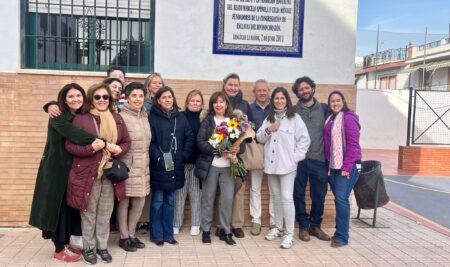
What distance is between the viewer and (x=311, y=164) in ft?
17.3

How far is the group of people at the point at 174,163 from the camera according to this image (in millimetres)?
4160

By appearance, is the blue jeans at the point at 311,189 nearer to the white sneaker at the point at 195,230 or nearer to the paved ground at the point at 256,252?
the paved ground at the point at 256,252

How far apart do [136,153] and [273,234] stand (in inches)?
80.7

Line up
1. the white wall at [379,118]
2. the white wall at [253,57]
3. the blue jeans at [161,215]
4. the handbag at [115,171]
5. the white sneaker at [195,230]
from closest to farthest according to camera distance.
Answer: the handbag at [115,171] < the blue jeans at [161,215] < the white sneaker at [195,230] < the white wall at [253,57] < the white wall at [379,118]

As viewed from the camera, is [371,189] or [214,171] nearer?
[214,171]

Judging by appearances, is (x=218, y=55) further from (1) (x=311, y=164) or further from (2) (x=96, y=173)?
(2) (x=96, y=173)

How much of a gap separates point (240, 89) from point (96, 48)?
6.65 ft

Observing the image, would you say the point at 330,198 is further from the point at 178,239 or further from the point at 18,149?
the point at 18,149

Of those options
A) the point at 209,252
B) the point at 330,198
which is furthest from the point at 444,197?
the point at 209,252

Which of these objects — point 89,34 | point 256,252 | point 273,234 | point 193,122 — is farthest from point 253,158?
point 89,34

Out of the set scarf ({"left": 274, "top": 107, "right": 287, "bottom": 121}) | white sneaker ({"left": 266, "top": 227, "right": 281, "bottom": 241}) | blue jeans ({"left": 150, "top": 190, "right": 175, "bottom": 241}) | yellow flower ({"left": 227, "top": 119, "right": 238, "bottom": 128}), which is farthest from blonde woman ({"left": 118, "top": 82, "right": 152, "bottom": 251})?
white sneaker ({"left": 266, "top": 227, "right": 281, "bottom": 241})

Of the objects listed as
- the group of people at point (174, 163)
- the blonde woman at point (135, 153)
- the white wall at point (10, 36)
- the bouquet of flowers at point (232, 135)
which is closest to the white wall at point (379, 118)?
the group of people at point (174, 163)

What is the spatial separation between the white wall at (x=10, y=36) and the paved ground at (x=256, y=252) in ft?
6.89

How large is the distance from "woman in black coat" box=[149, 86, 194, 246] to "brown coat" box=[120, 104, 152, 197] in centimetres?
16
